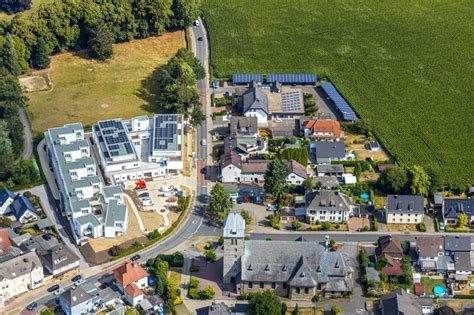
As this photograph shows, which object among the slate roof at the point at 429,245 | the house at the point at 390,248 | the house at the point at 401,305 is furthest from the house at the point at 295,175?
the house at the point at 401,305

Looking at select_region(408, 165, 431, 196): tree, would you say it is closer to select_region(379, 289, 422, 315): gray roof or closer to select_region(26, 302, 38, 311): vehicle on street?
select_region(379, 289, 422, 315): gray roof

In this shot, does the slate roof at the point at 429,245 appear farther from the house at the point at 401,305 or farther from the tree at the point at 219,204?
the tree at the point at 219,204

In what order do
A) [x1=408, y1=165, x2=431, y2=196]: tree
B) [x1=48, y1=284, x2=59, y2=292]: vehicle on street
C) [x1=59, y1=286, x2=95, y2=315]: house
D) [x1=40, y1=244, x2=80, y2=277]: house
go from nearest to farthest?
[x1=59, y1=286, x2=95, y2=315]: house
[x1=48, y1=284, x2=59, y2=292]: vehicle on street
[x1=40, y1=244, x2=80, y2=277]: house
[x1=408, y1=165, x2=431, y2=196]: tree

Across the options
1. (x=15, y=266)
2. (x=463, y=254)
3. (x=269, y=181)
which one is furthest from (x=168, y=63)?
(x=463, y=254)

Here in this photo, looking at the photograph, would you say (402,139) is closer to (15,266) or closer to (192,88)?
(192,88)

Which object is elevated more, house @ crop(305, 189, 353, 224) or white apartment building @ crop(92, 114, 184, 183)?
white apartment building @ crop(92, 114, 184, 183)

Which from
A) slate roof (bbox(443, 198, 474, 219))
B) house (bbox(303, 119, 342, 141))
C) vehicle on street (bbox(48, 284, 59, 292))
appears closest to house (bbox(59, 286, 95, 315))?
vehicle on street (bbox(48, 284, 59, 292))

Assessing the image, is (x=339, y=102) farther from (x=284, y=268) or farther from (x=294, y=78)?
(x=284, y=268)
